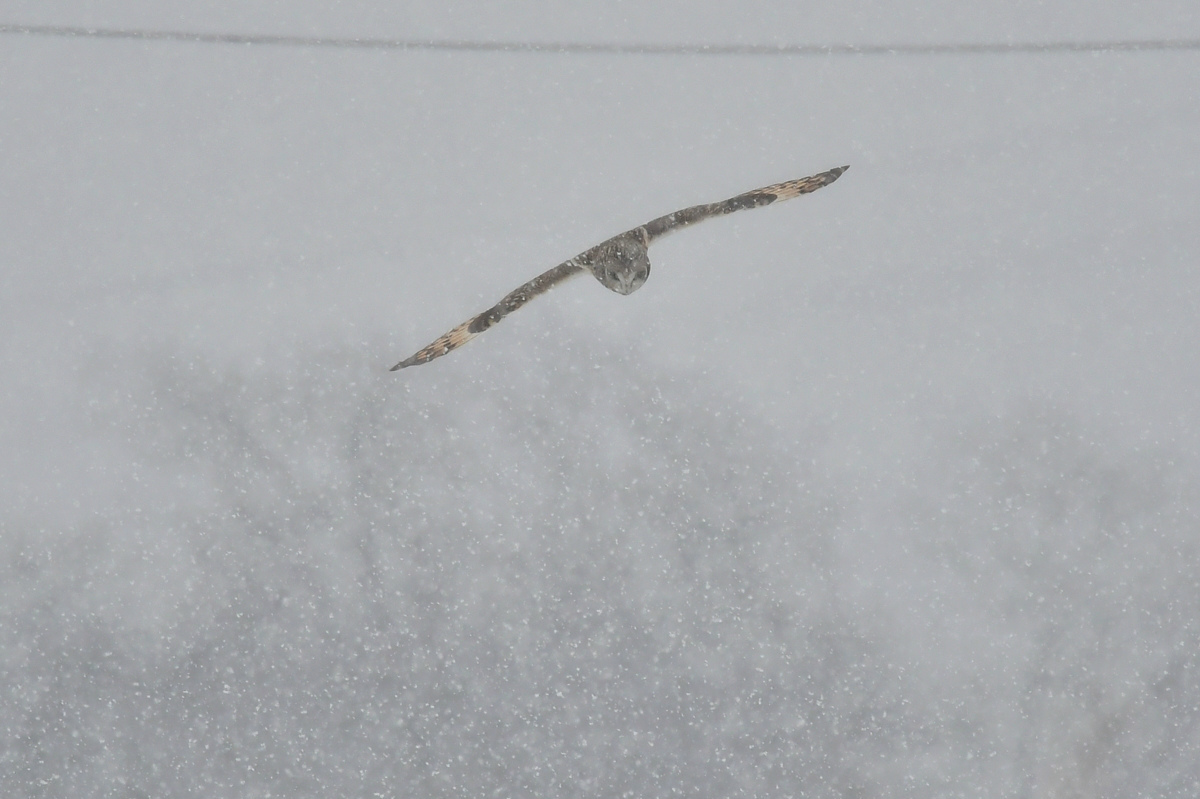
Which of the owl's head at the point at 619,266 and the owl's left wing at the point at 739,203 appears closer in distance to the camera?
the owl's left wing at the point at 739,203

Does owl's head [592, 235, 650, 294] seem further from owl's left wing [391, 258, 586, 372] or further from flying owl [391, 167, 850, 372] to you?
owl's left wing [391, 258, 586, 372]

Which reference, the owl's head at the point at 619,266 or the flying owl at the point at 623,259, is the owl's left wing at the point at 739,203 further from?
the owl's head at the point at 619,266

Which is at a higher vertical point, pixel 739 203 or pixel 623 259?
pixel 739 203

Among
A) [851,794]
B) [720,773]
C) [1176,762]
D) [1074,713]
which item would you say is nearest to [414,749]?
[720,773]

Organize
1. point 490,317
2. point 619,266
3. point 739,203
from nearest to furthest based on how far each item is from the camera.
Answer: point 490,317 < point 739,203 < point 619,266

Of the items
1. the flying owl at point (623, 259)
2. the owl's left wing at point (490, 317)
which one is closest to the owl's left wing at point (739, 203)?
the flying owl at point (623, 259)

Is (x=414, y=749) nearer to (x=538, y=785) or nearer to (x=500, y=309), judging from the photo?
(x=538, y=785)

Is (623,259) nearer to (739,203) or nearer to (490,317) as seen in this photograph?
(739,203)

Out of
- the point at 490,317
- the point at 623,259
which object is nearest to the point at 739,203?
the point at 623,259

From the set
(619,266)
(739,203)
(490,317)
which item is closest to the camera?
(490,317)
